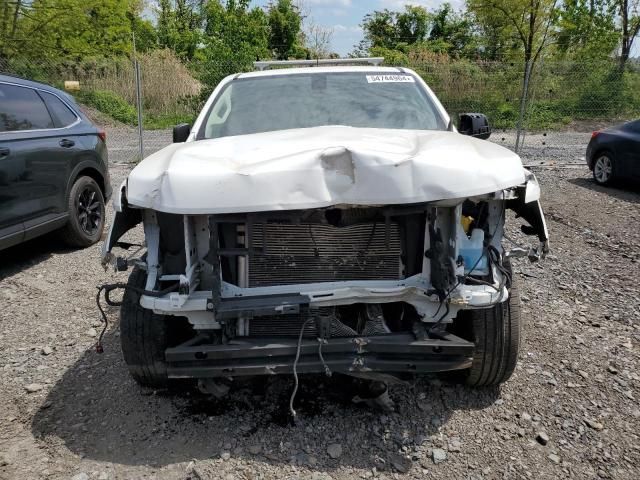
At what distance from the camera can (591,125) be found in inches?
663

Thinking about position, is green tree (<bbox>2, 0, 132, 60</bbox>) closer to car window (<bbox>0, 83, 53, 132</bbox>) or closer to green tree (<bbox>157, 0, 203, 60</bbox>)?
green tree (<bbox>157, 0, 203, 60</bbox>)

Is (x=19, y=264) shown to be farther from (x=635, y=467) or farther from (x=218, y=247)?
(x=635, y=467)

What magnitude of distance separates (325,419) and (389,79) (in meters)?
2.69

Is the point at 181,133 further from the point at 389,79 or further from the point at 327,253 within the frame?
the point at 327,253

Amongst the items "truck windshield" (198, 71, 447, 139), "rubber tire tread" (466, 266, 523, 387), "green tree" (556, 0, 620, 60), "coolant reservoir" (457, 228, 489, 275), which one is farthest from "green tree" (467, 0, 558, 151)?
"coolant reservoir" (457, 228, 489, 275)

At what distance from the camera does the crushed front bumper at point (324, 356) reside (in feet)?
8.52

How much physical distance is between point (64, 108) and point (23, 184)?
1349 mm

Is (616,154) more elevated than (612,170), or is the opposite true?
(616,154)

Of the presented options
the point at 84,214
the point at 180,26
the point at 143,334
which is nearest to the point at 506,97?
the point at 84,214

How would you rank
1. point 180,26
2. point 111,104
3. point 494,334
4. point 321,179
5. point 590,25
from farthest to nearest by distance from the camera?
point 180,26 < point 590,25 < point 111,104 < point 494,334 < point 321,179

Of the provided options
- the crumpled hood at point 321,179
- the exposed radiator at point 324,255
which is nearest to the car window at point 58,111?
the crumpled hood at point 321,179

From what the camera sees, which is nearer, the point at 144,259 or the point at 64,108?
the point at 144,259

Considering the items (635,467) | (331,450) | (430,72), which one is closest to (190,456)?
(331,450)

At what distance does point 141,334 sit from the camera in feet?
9.77
